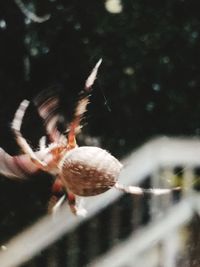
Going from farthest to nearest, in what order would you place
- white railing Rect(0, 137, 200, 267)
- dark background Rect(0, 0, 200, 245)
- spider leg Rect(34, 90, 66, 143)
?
dark background Rect(0, 0, 200, 245), white railing Rect(0, 137, 200, 267), spider leg Rect(34, 90, 66, 143)

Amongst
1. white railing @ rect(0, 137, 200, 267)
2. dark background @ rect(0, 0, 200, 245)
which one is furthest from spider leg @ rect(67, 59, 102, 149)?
dark background @ rect(0, 0, 200, 245)

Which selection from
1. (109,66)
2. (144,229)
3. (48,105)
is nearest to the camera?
(48,105)

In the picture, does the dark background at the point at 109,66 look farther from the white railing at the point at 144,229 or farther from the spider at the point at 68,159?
the spider at the point at 68,159

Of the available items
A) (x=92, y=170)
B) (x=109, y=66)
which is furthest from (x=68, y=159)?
(x=109, y=66)

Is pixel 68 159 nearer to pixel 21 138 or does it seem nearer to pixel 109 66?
pixel 21 138

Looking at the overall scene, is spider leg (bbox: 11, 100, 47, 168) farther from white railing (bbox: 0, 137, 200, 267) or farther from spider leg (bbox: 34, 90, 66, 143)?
white railing (bbox: 0, 137, 200, 267)

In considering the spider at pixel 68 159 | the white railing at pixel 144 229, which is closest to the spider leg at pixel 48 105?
the spider at pixel 68 159

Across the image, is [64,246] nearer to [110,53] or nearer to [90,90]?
[110,53]
